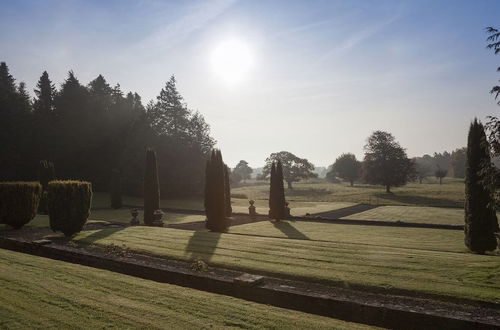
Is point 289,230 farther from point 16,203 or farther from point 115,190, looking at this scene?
point 115,190

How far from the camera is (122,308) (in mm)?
6738

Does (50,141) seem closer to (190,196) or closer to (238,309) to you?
(190,196)

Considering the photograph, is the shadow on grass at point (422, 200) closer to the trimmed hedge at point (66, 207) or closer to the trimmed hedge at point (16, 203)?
the trimmed hedge at point (66, 207)

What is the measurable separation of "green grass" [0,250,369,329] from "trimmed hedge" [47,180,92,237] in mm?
8229

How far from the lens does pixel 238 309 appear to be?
22.5 feet

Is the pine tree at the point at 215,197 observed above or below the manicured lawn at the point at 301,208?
above

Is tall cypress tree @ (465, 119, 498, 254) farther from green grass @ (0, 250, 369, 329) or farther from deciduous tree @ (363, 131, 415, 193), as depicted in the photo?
deciduous tree @ (363, 131, 415, 193)

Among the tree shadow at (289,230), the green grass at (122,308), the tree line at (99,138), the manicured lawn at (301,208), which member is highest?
the tree line at (99,138)

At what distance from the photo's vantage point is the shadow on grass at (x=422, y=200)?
49062mm

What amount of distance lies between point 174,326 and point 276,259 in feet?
18.0

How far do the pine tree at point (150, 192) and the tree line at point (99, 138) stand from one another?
24762 mm

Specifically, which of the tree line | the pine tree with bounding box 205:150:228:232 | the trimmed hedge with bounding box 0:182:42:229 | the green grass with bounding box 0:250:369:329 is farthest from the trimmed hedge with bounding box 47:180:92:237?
the tree line

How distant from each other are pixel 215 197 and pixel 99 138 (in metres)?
40.8

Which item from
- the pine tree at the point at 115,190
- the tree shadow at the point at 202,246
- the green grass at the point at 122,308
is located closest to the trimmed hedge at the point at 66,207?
the tree shadow at the point at 202,246
